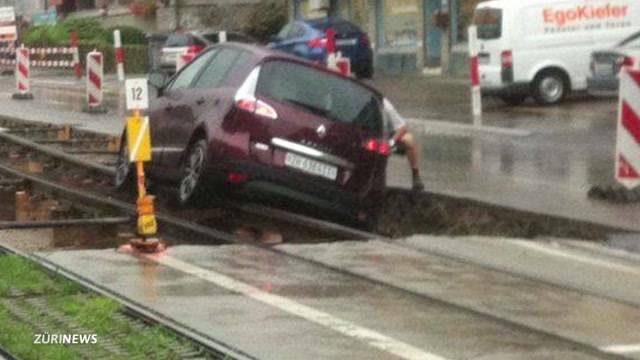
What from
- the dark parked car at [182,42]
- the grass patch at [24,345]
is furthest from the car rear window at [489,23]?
the grass patch at [24,345]

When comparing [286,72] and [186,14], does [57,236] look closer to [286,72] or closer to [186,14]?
[286,72]

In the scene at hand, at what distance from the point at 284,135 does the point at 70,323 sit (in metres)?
5.37

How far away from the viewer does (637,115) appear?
14250 millimetres

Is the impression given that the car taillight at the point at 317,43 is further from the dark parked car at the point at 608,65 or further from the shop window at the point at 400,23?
the dark parked car at the point at 608,65

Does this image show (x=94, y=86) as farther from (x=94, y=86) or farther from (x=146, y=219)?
(x=146, y=219)

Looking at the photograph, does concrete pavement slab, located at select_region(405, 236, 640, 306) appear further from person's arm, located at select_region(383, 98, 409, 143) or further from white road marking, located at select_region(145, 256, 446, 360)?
white road marking, located at select_region(145, 256, 446, 360)

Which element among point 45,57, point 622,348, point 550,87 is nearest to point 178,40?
point 45,57

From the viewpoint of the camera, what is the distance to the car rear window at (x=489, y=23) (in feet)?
89.2

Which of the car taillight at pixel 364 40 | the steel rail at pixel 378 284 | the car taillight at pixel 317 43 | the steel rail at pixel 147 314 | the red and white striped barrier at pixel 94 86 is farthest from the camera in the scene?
the car taillight at pixel 364 40

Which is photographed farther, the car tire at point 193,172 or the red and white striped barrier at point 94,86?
the red and white striped barrier at point 94,86

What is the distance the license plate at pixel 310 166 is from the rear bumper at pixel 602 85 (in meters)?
11.6

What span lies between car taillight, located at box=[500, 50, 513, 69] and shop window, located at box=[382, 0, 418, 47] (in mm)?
11420

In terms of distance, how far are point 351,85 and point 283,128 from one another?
0.98 metres

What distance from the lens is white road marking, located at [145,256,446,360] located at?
8251mm
